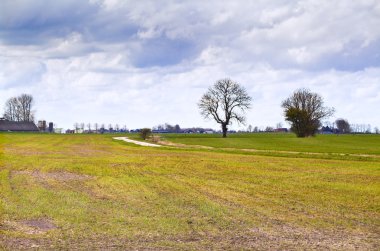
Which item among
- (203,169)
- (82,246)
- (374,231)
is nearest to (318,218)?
(374,231)

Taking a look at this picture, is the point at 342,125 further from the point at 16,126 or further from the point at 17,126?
the point at 16,126

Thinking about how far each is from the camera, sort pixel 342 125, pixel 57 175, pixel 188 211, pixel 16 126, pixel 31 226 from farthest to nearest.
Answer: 1. pixel 342 125
2. pixel 16 126
3. pixel 57 175
4. pixel 188 211
5. pixel 31 226

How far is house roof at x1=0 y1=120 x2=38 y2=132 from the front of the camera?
165m

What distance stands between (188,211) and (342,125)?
193 m

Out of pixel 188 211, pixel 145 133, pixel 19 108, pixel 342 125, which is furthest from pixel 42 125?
pixel 188 211

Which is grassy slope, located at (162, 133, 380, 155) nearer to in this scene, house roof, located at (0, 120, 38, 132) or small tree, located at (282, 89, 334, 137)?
small tree, located at (282, 89, 334, 137)

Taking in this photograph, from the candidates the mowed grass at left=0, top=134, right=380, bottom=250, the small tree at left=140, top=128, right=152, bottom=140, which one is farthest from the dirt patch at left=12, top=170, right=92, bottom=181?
the small tree at left=140, top=128, right=152, bottom=140

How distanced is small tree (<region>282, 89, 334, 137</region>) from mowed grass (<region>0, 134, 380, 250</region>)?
88.0 metres

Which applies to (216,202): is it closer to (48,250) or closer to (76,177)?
(48,250)

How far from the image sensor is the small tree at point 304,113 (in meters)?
110

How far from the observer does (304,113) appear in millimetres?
108875

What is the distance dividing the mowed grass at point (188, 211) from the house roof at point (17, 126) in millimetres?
150595

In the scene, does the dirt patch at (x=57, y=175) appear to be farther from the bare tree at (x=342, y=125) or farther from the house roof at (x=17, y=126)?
the bare tree at (x=342, y=125)

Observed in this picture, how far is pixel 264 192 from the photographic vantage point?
17859 mm
